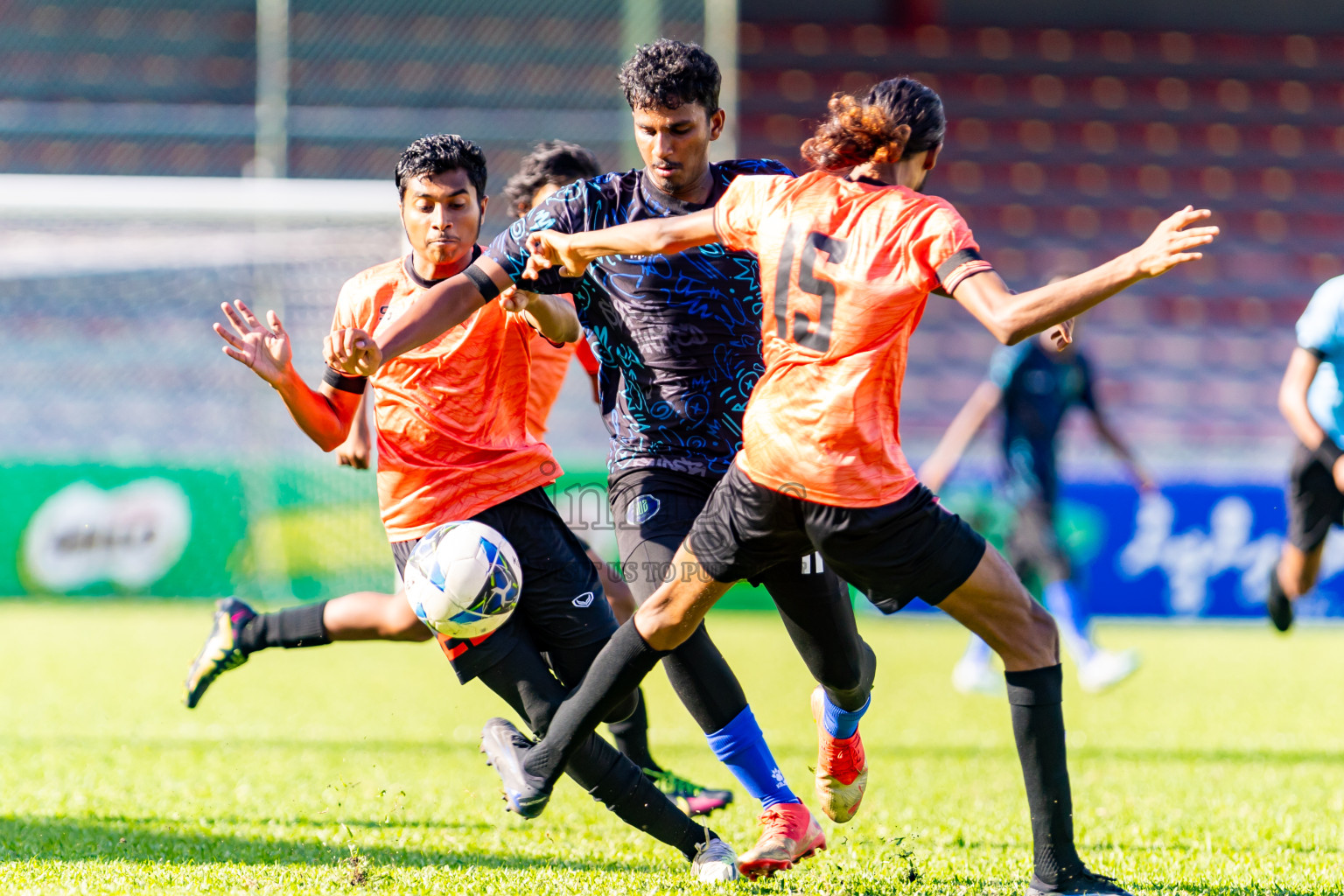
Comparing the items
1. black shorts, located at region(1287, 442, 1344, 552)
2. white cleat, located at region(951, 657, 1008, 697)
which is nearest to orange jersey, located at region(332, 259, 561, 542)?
black shorts, located at region(1287, 442, 1344, 552)

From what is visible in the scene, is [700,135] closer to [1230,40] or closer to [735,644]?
[735,644]

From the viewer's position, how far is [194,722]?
6781 millimetres

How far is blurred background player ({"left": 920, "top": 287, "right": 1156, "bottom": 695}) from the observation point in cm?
848

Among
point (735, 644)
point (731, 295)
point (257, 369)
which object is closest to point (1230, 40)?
point (735, 644)

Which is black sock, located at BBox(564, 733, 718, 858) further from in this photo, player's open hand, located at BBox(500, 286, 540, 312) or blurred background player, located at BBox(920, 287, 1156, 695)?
blurred background player, located at BBox(920, 287, 1156, 695)

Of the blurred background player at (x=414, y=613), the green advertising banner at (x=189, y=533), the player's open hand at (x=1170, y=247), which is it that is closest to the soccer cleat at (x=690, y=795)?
the blurred background player at (x=414, y=613)

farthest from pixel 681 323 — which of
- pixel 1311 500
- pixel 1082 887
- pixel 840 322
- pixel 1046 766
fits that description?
pixel 1311 500

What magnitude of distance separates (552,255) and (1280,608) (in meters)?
4.96

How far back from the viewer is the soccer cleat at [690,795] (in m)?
4.81

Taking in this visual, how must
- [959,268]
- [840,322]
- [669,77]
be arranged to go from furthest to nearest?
[669,77] < [840,322] < [959,268]

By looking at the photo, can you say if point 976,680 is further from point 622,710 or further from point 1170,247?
point 1170,247

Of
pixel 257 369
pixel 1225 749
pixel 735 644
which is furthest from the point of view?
pixel 735 644

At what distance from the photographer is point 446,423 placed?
4145 millimetres

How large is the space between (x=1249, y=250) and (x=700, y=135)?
14.6 metres
